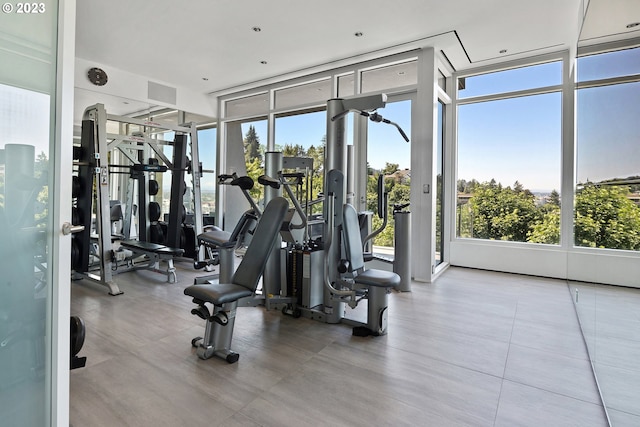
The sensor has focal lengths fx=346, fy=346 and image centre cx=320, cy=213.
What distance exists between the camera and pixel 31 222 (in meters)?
1.31

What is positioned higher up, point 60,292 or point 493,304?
point 60,292

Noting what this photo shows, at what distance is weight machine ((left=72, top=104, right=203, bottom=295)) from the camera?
408 centimetres

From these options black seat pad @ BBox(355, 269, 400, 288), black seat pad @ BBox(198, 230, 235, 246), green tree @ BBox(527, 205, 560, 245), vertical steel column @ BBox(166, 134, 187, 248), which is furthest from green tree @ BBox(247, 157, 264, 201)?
green tree @ BBox(527, 205, 560, 245)

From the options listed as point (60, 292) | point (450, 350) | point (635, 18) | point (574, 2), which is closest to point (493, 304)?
point (450, 350)

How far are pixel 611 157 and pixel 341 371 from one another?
6.80 feet

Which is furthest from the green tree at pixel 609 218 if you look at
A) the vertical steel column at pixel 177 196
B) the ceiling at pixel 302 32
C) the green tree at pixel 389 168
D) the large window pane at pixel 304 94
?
the vertical steel column at pixel 177 196

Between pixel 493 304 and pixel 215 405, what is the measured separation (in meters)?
3.03

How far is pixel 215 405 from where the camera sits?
74.8 inches

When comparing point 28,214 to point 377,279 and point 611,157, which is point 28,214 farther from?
point 611,157

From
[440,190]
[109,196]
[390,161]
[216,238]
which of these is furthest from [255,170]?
[440,190]

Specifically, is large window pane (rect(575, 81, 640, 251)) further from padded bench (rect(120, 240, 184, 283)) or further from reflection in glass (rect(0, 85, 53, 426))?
padded bench (rect(120, 240, 184, 283))

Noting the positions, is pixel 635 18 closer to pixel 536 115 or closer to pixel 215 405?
pixel 215 405

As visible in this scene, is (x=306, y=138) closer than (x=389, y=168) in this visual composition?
No

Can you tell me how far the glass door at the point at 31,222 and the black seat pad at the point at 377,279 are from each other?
2.01 m
